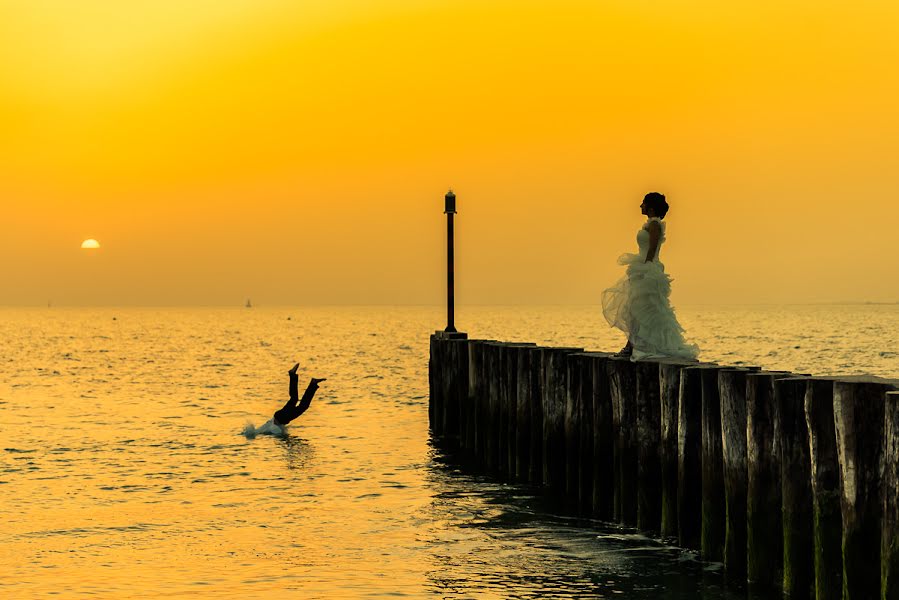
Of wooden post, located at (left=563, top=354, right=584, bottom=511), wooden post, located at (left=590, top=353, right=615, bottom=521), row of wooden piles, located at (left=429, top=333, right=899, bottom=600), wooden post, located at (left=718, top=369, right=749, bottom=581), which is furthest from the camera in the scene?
wooden post, located at (left=563, top=354, right=584, bottom=511)

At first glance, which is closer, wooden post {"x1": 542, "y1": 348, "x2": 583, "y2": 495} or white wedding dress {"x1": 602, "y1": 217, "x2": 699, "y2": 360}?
white wedding dress {"x1": 602, "y1": 217, "x2": 699, "y2": 360}

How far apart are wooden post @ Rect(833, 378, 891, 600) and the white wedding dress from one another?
535 cm

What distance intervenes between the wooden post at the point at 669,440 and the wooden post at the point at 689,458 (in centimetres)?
13

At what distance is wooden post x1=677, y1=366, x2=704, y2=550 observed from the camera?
10867 millimetres

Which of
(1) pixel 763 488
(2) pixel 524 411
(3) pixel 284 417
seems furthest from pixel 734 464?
(3) pixel 284 417

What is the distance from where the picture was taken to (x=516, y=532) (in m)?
13.1

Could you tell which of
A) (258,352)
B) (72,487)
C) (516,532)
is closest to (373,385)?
(72,487)

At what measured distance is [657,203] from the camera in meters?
14.2

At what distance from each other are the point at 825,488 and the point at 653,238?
19.6 ft

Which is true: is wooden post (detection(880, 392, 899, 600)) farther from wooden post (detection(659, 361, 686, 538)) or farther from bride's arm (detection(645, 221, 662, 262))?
bride's arm (detection(645, 221, 662, 262))

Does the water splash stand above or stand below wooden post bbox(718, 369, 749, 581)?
below

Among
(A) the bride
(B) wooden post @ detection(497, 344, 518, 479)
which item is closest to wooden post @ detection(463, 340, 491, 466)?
(B) wooden post @ detection(497, 344, 518, 479)

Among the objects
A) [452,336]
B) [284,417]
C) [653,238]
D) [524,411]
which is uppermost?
[653,238]

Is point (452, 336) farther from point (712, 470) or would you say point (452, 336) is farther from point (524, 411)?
point (712, 470)
